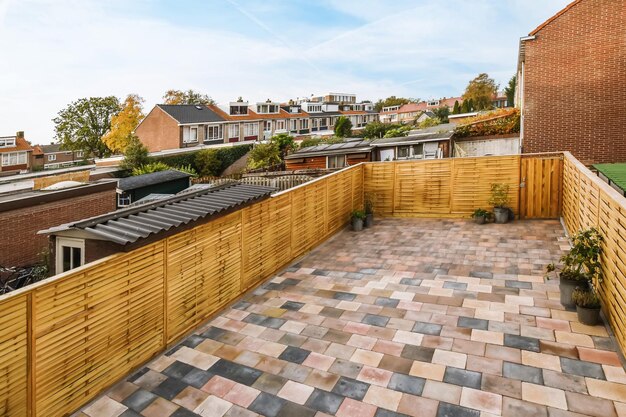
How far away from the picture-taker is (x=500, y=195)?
12859 mm

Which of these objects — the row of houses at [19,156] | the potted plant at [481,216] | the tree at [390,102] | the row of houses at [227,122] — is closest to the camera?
the potted plant at [481,216]

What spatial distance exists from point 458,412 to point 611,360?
2274 mm

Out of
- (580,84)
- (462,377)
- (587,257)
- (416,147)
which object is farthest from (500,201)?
(416,147)

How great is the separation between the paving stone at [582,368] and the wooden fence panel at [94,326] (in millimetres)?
5357

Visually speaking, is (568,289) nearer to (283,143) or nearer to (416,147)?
(416,147)

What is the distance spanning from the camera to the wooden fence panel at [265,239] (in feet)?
26.2

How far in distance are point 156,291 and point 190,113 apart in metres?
48.5

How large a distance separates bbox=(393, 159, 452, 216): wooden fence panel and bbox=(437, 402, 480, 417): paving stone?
10044 mm

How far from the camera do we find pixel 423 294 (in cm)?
764

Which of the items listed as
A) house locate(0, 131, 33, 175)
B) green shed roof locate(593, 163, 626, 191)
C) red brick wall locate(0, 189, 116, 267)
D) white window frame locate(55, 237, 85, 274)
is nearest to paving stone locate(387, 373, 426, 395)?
white window frame locate(55, 237, 85, 274)

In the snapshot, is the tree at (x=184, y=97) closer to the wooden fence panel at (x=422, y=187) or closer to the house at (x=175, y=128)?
the house at (x=175, y=128)

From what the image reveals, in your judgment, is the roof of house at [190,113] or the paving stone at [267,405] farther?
the roof of house at [190,113]

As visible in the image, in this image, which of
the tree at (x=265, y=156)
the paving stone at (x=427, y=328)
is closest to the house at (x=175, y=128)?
the tree at (x=265, y=156)

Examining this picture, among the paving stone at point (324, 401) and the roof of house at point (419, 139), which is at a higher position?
the roof of house at point (419, 139)
